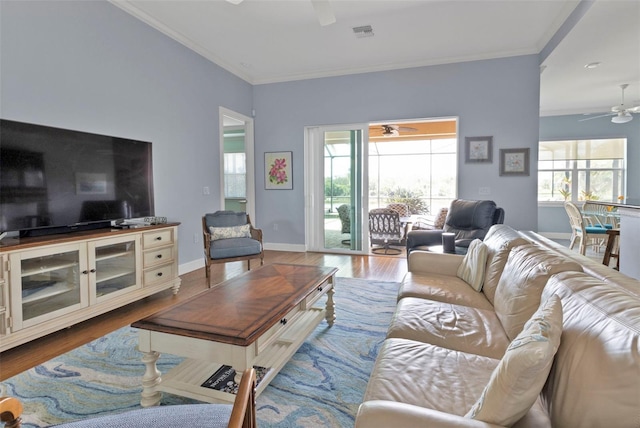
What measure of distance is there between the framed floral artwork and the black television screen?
2.63 meters

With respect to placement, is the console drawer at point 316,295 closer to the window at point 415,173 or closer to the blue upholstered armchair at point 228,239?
the blue upholstered armchair at point 228,239

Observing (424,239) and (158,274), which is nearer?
(158,274)

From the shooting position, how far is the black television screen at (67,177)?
2.45 metres

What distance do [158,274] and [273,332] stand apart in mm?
2166

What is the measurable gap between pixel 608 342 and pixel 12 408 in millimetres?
1407

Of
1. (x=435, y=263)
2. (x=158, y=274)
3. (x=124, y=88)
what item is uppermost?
(x=124, y=88)

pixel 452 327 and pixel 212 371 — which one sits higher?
pixel 452 327

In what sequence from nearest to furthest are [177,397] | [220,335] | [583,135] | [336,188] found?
1. [220,335]
2. [177,397]
3. [336,188]
4. [583,135]

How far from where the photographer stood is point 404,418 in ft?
2.90

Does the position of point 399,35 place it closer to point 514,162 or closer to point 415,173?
point 514,162

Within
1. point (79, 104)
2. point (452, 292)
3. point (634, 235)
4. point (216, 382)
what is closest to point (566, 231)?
point (634, 235)

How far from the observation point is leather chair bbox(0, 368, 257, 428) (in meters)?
0.74

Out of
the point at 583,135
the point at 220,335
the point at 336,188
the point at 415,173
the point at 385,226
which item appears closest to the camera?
the point at 220,335

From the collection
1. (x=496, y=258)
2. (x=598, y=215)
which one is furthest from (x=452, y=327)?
(x=598, y=215)
